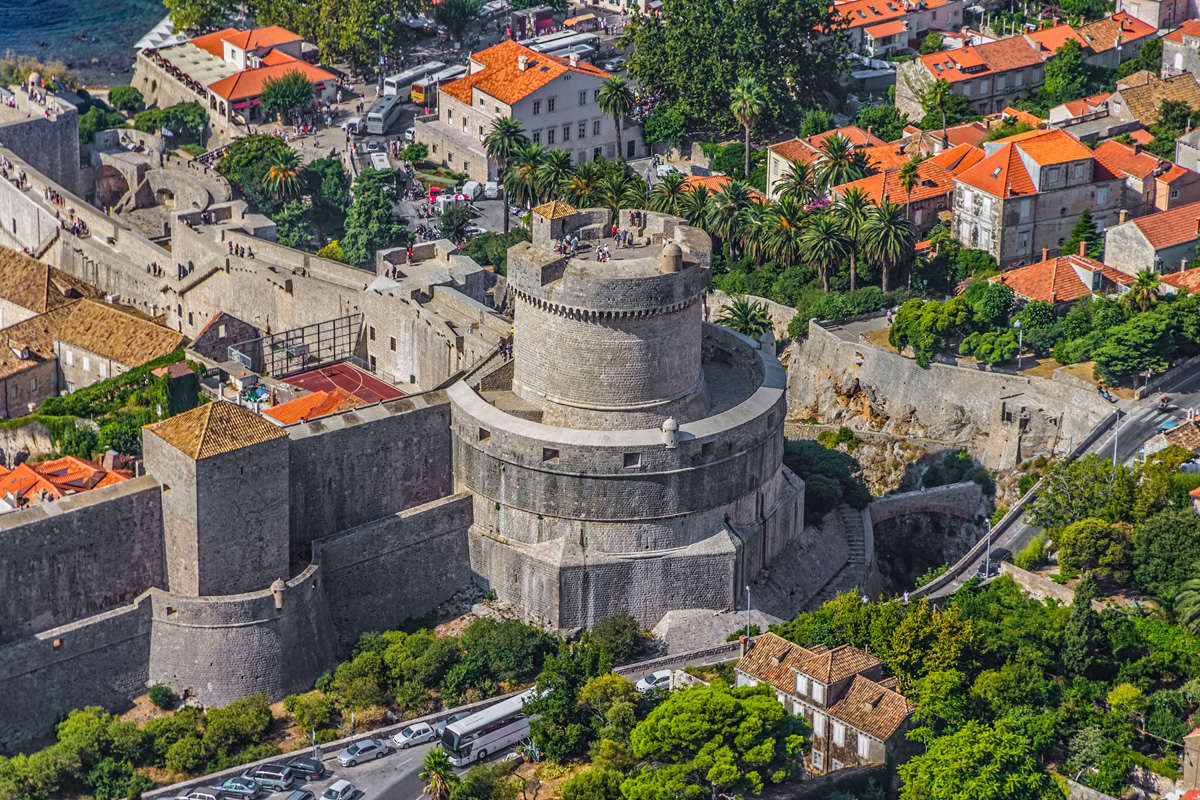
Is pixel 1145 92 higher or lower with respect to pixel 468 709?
higher

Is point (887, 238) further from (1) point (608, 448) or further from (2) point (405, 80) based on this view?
(2) point (405, 80)

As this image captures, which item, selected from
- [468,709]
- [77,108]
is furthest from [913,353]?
[77,108]

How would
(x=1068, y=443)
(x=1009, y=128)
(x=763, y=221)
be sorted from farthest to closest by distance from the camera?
(x=1009, y=128) < (x=763, y=221) < (x=1068, y=443)

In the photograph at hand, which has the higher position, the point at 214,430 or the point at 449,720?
the point at 214,430

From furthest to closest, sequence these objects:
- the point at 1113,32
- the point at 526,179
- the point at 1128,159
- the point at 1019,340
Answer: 1. the point at 1113,32
2. the point at 526,179
3. the point at 1128,159
4. the point at 1019,340

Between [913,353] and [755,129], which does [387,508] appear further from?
[755,129]

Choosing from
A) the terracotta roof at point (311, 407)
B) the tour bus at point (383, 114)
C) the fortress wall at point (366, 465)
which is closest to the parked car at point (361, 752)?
the fortress wall at point (366, 465)

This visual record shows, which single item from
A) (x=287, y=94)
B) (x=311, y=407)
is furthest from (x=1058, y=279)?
(x=287, y=94)
